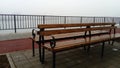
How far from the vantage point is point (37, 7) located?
35.9ft

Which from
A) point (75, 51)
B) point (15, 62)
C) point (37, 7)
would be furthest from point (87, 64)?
point (37, 7)

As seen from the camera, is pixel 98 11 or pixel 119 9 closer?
pixel 98 11

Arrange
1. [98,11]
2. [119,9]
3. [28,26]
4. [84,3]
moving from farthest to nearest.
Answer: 1. [119,9]
2. [98,11]
3. [84,3]
4. [28,26]

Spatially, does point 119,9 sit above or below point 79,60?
above

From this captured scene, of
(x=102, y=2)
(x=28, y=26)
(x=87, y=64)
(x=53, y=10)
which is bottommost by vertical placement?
(x=87, y=64)

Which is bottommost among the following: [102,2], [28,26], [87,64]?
[87,64]

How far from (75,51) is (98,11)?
10.4m

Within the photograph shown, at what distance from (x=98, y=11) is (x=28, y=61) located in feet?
38.6

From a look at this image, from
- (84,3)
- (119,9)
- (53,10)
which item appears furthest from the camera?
(119,9)

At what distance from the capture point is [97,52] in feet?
15.5

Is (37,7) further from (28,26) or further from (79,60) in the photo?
(79,60)

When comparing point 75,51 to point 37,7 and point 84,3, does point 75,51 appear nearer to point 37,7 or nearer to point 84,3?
point 37,7

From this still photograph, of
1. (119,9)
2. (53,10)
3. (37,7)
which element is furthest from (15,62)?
(119,9)

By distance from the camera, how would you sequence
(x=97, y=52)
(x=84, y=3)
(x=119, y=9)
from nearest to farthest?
(x=97, y=52) → (x=84, y=3) → (x=119, y=9)
